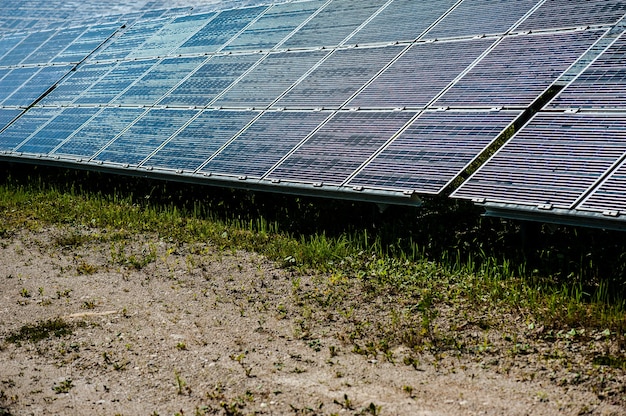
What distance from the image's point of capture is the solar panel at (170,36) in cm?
1738

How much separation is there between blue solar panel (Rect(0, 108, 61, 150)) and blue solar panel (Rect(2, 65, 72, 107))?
692mm

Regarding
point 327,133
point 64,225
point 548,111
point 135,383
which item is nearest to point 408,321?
point 135,383

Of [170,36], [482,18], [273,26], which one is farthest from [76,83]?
[482,18]

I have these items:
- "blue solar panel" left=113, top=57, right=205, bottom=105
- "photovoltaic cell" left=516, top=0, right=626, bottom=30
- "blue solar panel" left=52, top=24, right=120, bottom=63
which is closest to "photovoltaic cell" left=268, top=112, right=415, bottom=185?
"photovoltaic cell" left=516, top=0, right=626, bottom=30

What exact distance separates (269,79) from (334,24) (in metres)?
1.70

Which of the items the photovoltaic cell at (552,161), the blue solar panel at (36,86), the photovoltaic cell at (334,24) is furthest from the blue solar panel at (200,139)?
the blue solar panel at (36,86)

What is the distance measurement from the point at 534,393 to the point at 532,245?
3.08 metres

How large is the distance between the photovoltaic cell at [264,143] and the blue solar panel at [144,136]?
1788 mm

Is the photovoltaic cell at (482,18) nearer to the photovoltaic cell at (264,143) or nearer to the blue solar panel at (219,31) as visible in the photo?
the photovoltaic cell at (264,143)

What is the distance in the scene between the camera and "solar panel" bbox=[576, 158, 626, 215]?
759 cm

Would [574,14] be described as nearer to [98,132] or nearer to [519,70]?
[519,70]

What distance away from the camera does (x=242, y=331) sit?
772 centimetres

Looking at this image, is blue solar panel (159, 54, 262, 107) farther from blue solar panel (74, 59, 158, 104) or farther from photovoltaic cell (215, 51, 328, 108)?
blue solar panel (74, 59, 158, 104)

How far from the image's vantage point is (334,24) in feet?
46.9
